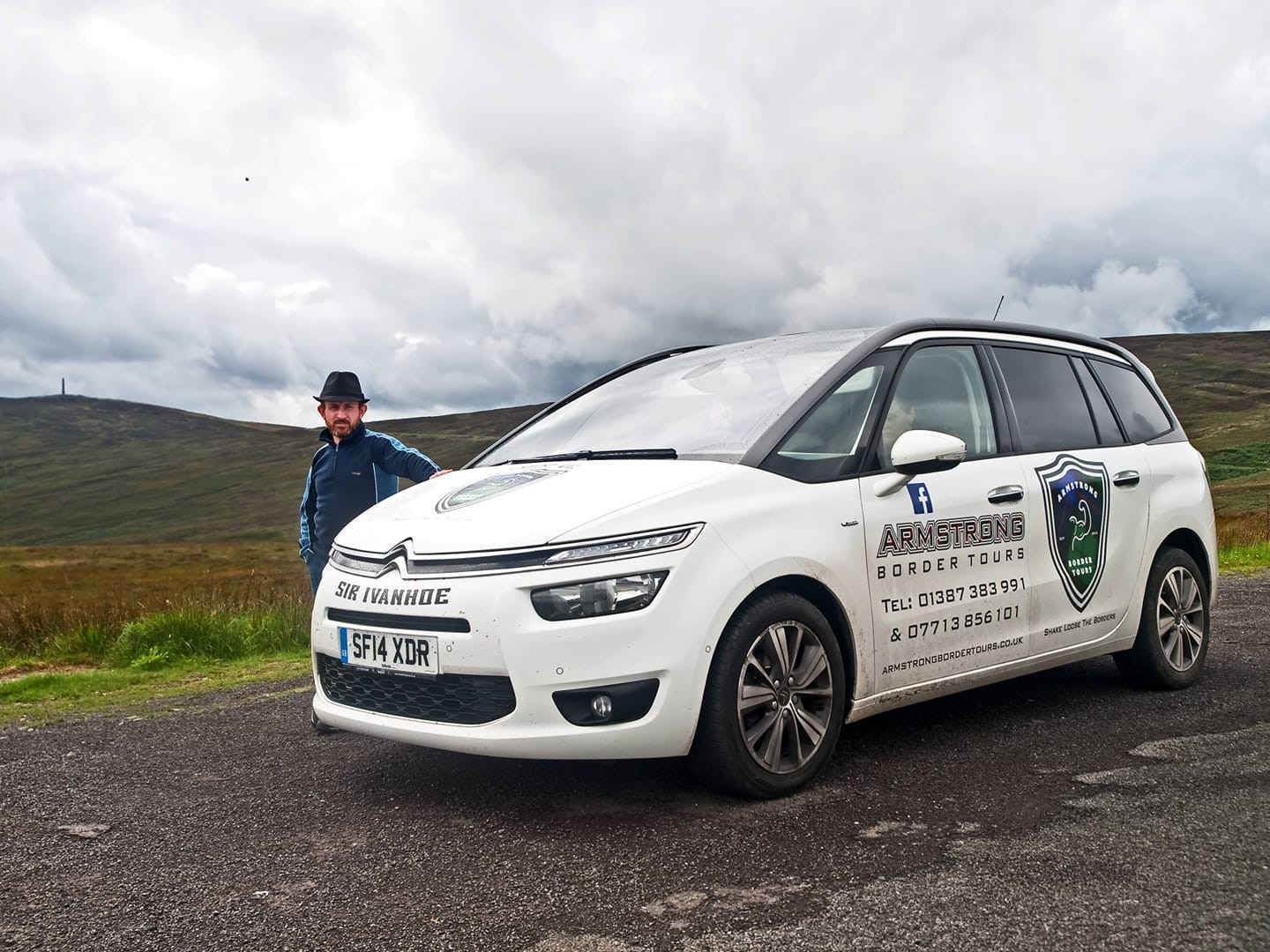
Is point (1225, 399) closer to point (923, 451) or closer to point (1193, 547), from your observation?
point (1193, 547)

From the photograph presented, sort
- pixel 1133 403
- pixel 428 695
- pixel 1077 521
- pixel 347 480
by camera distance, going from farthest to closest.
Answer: pixel 1133 403 → pixel 347 480 → pixel 1077 521 → pixel 428 695

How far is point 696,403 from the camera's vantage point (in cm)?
469

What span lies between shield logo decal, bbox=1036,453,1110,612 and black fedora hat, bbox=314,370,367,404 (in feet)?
12.1

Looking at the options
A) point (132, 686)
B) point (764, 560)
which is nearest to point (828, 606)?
point (764, 560)

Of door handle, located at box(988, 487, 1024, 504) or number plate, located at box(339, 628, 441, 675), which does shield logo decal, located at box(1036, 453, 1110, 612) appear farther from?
number plate, located at box(339, 628, 441, 675)

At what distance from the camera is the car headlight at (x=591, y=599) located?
351 centimetres

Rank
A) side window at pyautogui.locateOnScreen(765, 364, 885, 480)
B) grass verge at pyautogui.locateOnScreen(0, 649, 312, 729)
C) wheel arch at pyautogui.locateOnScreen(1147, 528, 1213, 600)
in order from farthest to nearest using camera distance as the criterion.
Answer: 1. grass verge at pyautogui.locateOnScreen(0, 649, 312, 729)
2. wheel arch at pyautogui.locateOnScreen(1147, 528, 1213, 600)
3. side window at pyautogui.locateOnScreen(765, 364, 885, 480)

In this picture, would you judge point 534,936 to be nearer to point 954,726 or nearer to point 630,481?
point 630,481

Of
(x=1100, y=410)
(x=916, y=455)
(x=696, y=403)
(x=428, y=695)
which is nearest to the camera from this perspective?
(x=428, y=695)

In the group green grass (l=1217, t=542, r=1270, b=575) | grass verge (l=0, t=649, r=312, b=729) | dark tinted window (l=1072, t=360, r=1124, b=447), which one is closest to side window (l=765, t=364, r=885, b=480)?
dark tinted window (l=1072, t=360, r=1124, b=447)

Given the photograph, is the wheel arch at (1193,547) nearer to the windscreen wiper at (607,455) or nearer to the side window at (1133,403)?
the side window at (1133,403)

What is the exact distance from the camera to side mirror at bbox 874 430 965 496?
4.23 m

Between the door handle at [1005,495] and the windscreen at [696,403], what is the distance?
904 millimetres

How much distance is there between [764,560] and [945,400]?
1.57m
